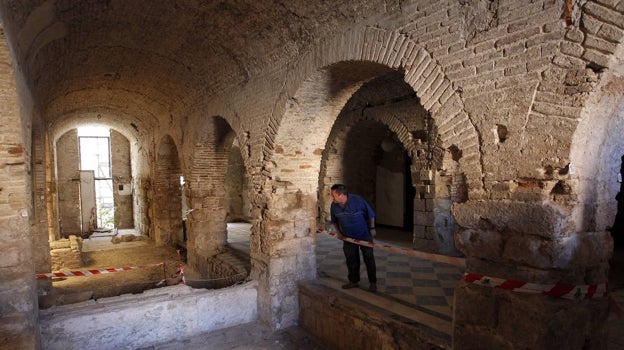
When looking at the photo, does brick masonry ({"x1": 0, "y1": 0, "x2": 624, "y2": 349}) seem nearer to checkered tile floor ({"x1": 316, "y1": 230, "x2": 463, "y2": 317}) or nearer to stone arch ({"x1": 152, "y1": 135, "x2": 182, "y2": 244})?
checkered tile floor ({"x1": 316, "y1": 230, "x2": 463, "y2": 317})

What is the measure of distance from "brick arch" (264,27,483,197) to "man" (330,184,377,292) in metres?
0.78

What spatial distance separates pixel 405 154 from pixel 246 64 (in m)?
6.55

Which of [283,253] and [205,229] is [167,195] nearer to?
[205,229]

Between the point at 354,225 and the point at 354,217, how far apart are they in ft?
0.36

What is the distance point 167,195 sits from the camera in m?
11.3

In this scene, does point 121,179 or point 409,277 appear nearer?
point 409,277

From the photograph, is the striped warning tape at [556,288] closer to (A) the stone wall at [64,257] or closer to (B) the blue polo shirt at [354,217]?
(B) the blue polo shirt at [354,217]

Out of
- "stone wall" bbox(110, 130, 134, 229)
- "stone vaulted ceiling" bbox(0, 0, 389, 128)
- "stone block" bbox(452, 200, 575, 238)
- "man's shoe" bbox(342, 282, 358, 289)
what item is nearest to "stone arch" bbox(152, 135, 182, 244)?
"stone vaulted ceiling" bbox(0, 0, 389, 128)

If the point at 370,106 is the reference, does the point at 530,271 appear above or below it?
below

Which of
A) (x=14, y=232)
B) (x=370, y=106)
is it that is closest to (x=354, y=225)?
(x=14, y=232)

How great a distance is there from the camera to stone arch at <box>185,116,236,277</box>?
786 centimetres

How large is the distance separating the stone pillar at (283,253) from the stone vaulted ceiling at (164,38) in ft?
6.64

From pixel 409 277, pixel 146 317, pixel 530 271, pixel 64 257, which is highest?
pixel 530 271

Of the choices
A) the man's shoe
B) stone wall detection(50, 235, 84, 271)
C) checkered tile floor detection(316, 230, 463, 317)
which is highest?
the man's shoe
